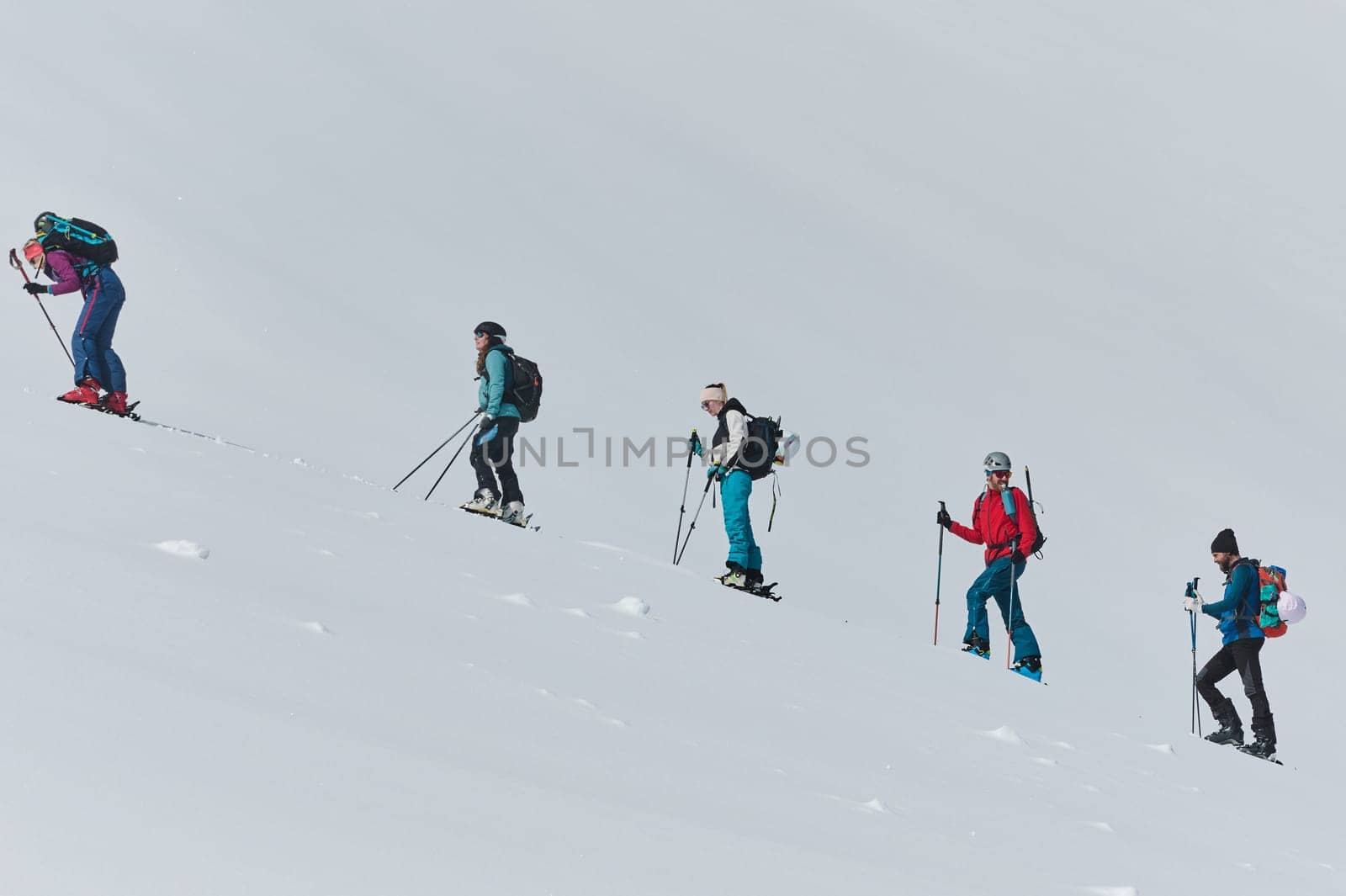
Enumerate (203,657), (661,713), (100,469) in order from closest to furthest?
(203,657) < (661,713) < (100,469)

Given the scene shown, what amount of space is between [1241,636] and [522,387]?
22.5ft

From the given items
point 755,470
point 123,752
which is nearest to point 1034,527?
point 755,470

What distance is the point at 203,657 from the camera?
355 cm

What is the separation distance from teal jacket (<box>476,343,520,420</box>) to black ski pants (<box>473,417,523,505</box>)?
7cm

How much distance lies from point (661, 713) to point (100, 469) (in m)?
3.65

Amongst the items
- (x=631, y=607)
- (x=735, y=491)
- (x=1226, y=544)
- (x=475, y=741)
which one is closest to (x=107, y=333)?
(x=735, y=491)

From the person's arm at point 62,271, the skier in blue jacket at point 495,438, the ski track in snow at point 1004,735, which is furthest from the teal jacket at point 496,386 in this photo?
the ski track in snow at point 1004,735

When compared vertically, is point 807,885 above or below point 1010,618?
below

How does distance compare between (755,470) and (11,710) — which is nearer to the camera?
(11,710)

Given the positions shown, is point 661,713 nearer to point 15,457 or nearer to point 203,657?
point 203,657

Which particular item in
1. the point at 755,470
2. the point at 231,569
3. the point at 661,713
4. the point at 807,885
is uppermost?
the point at 755,470

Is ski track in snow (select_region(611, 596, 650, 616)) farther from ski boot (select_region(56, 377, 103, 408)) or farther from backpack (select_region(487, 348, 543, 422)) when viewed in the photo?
ski boot (select_region(56, 377, 103, 408))

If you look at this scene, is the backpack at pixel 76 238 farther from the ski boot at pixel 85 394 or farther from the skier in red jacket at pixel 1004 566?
the skier in red jacket at pixel 1004 566

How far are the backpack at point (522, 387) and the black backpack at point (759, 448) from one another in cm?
202
